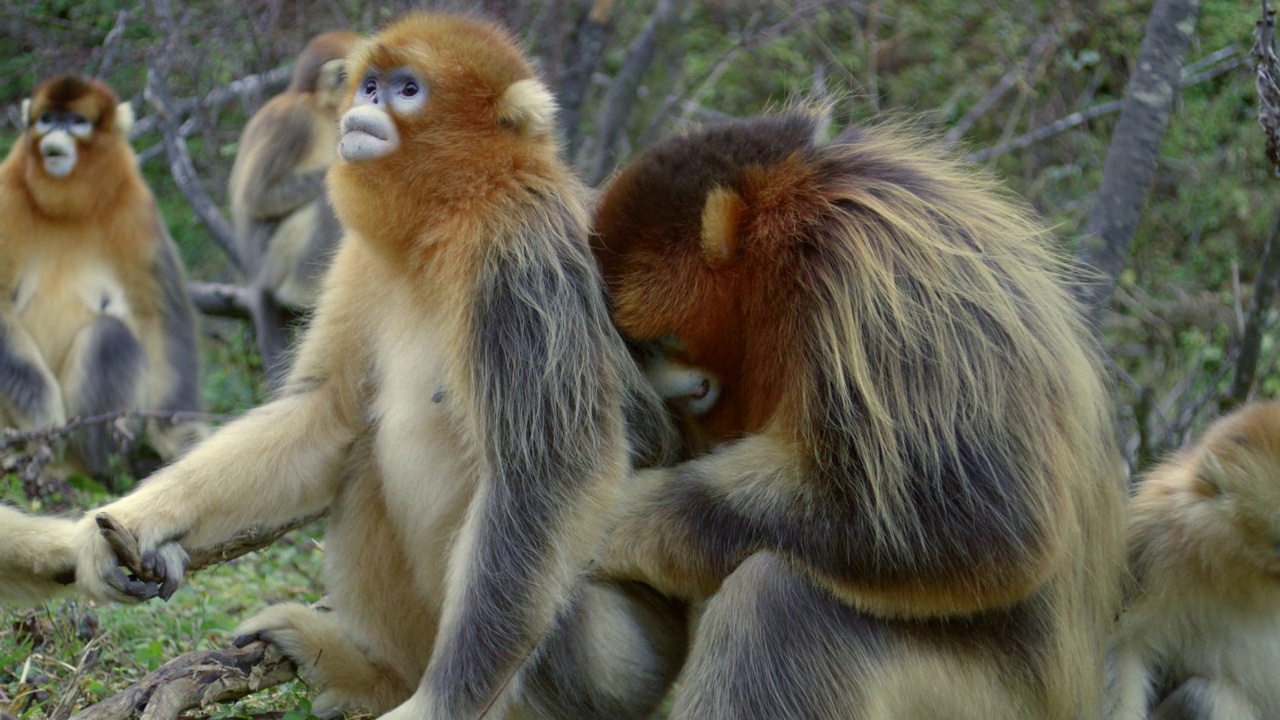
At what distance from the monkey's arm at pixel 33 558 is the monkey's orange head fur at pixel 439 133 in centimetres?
102

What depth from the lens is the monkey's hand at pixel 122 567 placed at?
112 inches

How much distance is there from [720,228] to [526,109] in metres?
0.55

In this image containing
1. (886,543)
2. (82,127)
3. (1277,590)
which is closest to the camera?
(886,543)

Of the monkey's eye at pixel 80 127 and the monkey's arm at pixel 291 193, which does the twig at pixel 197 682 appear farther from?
the monkey's arm at pixel 291 193

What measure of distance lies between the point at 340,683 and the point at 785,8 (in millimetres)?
4823

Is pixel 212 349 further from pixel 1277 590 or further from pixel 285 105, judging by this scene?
pixel 1277 590

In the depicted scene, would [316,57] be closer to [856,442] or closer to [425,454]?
[425,454]

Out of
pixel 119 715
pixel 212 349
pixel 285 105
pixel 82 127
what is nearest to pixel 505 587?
pixel 119 715

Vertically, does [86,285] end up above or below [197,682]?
below

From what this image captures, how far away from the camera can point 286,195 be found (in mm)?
7766

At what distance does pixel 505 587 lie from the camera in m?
2.65

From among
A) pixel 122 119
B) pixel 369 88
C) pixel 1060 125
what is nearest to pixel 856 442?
pixel 369 88

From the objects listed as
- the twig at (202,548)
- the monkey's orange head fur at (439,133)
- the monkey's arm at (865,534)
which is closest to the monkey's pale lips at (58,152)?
the twig at (202,548)

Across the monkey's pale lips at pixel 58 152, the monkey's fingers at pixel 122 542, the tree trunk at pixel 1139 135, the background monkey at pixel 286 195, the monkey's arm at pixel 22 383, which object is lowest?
the monkey's arm at pixel 22 383
